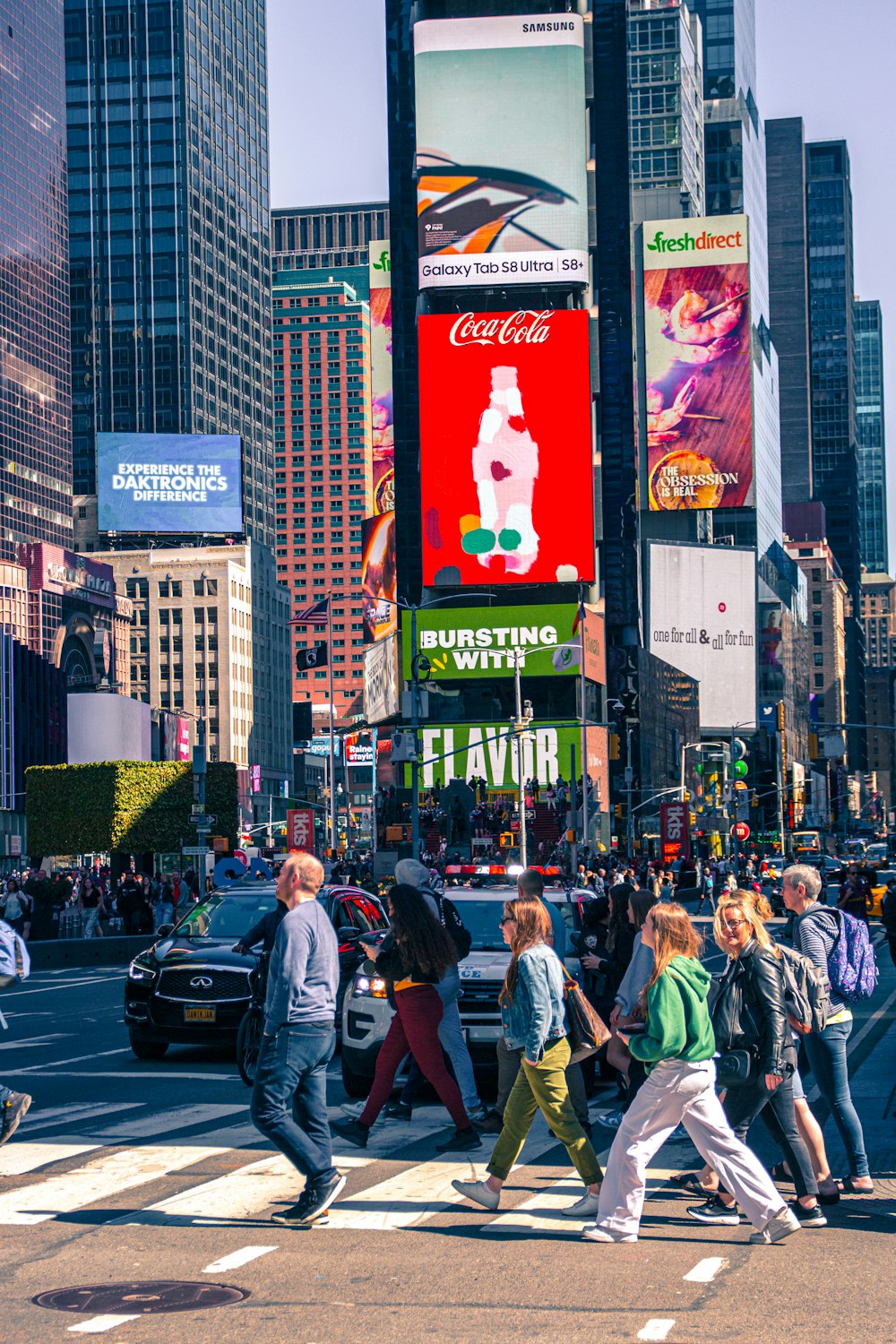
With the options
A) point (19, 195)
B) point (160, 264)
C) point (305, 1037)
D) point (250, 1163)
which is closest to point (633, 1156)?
point (305, 1037)

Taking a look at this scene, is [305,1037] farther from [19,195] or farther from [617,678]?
[19,195]

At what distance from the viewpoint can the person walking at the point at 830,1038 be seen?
1013cm

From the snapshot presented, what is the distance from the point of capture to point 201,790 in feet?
152

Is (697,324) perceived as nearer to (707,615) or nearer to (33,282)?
(707,615)

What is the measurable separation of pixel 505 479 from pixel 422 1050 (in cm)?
9031

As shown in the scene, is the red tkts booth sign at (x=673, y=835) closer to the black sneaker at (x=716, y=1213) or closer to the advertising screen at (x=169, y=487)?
the black sneaker at (x=716, y=1213)

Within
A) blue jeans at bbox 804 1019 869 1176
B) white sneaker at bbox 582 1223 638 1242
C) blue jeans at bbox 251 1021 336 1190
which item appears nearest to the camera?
white sneaker at bbox 582 1223 638 1242

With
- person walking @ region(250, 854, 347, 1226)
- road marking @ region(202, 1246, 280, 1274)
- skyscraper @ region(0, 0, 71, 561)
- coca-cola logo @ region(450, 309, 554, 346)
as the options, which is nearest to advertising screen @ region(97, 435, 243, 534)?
skyscraper @ region(0, 0, 71, 561)

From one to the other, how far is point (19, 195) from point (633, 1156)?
166 m

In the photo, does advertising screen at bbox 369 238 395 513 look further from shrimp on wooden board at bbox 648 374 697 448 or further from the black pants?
the black pants

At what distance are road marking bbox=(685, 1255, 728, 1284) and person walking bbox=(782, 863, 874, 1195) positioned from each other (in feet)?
6.01

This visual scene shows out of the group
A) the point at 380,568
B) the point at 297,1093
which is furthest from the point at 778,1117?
the point at 380,568

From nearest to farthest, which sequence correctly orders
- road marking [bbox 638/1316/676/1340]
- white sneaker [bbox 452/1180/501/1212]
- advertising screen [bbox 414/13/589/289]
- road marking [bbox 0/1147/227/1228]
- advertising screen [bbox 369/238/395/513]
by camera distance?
1. road marking [bbox 638/1316/676/1340]
2. white sneaker [bbox 452/1180/501/1212]
3. road marking [bbox 0/1147/227/1228]
4. advertising screen [bbox 414/13/589/289]
5. advertising screen [bbox 369/238/395/513]

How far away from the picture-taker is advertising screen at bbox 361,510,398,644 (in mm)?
114188
